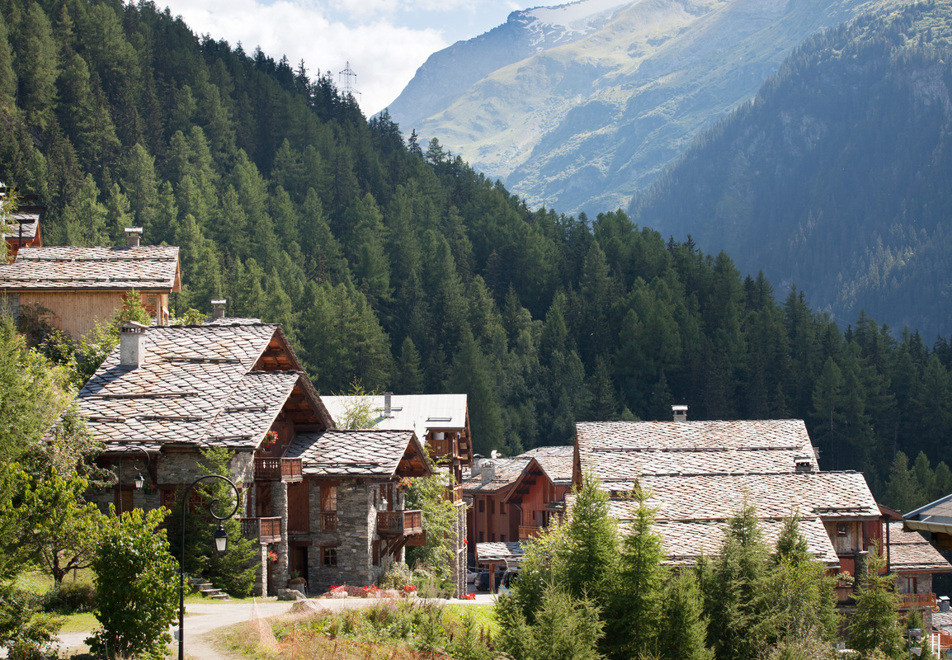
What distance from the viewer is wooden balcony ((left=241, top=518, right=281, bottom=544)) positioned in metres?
33.0

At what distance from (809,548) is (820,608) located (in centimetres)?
929

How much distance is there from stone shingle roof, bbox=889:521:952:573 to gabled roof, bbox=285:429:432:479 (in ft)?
115

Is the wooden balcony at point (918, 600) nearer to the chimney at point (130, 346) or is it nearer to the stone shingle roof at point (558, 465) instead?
the stone shingle roof at point (558, 465)

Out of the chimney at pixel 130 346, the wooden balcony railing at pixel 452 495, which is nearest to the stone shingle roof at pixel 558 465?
the wooden balcony railing at pixel 452 495

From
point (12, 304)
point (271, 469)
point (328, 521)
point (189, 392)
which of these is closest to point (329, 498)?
point (328, 521)

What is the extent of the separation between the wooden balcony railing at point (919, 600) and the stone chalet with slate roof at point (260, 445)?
32.3 metres

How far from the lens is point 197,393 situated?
35.1 meters

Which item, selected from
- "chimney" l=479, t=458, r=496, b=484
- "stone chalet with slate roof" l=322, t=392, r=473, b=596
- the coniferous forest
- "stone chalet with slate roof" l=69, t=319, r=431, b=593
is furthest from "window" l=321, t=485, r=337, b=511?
the coniferous forest

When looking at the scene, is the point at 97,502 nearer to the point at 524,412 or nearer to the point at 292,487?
the point at 292,487

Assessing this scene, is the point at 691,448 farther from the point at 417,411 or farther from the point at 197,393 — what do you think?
the point at 197,393

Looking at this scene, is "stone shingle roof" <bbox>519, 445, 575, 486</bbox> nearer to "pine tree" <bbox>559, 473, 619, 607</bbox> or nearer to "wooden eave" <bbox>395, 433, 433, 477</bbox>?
"wooden eave" <bbox>395, 433, 433, 477</bbox>

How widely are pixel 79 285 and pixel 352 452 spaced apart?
18.0 metres

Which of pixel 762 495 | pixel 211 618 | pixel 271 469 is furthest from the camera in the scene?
pixel 762 495

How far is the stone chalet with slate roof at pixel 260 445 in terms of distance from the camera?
108 feet
